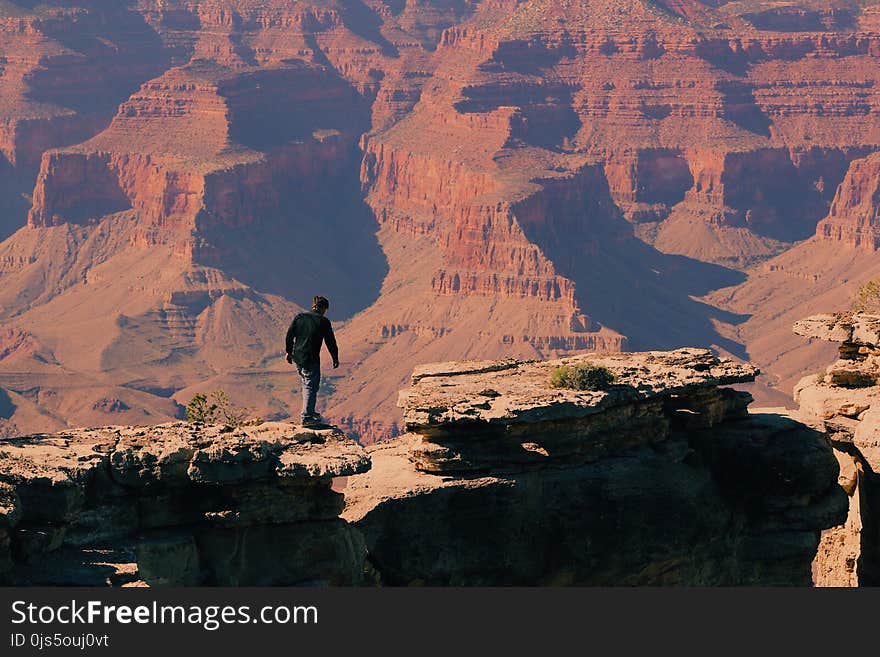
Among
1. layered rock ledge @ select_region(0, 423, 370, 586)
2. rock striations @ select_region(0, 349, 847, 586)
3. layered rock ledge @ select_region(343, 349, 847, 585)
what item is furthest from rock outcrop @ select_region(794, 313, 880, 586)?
layered rock ledge @ select_region(0, 423, 370, 586)

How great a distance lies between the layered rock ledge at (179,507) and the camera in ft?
104

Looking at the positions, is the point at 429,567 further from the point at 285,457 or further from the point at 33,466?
the point at 33,466

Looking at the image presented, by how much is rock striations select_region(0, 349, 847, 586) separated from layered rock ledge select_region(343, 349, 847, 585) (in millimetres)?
43

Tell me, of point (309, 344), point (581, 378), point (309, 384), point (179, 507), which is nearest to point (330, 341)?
point (309, 344)

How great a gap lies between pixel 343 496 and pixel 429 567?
11.0 feet

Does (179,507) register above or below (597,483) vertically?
below

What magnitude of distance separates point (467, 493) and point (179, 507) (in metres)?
6.50

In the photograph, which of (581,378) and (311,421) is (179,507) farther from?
(581,378)

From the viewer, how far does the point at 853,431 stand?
44812 mm

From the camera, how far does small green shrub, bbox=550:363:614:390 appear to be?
1533 inches

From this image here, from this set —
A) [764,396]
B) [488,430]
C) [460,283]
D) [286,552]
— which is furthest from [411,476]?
[460,283]

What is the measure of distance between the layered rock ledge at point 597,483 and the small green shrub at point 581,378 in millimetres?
351

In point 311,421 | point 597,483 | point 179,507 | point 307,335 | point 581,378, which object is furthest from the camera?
point 581,378

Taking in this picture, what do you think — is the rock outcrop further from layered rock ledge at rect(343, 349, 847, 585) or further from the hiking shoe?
the hiking shoe
